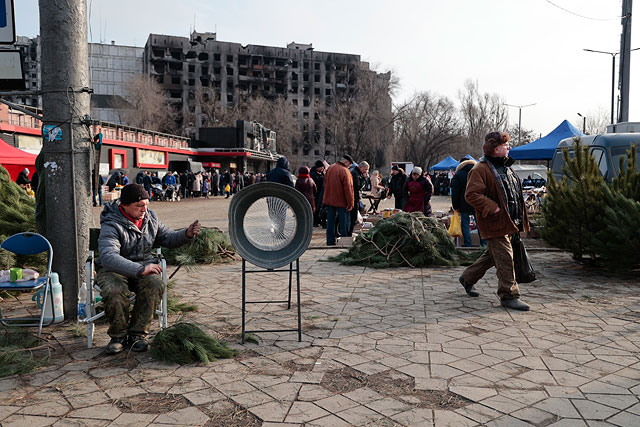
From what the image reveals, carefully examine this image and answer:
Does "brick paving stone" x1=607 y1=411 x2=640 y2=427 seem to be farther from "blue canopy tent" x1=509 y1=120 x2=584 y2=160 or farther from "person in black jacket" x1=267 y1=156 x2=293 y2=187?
"blue canopy tent" x1=509 y1=120 x2=584 y2=160

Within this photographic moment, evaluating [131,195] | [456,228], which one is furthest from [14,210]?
[456,228]

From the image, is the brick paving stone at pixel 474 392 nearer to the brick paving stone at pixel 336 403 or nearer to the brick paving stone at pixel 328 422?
the brick paving stone at pixel 336 403

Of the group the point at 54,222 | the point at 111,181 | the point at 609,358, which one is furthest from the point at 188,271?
the point at 111,181

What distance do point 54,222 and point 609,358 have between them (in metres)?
5.02

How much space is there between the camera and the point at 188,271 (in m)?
8.21

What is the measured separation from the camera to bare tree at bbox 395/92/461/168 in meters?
64.3

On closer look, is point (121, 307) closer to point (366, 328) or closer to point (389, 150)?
point (366, 328)

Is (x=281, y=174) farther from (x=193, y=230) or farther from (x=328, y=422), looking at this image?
(x=328, y=422)

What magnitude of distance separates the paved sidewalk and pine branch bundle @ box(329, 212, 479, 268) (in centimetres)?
241

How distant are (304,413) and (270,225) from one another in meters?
1.88

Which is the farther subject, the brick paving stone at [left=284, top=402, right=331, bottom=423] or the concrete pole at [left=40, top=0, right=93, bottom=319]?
the concrete pole at [left=40, top=0, right=93, bottom=319]

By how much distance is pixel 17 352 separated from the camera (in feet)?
13.5

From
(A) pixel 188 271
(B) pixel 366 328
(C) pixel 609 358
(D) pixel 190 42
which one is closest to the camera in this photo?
(C) pixel 609 358

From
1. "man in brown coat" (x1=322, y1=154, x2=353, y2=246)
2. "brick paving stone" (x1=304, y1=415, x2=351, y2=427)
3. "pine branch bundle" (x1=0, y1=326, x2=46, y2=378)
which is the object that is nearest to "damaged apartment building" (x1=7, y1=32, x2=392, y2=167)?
"man in brown coat" (x1=322, y1=154, x2=353, y2=246)
